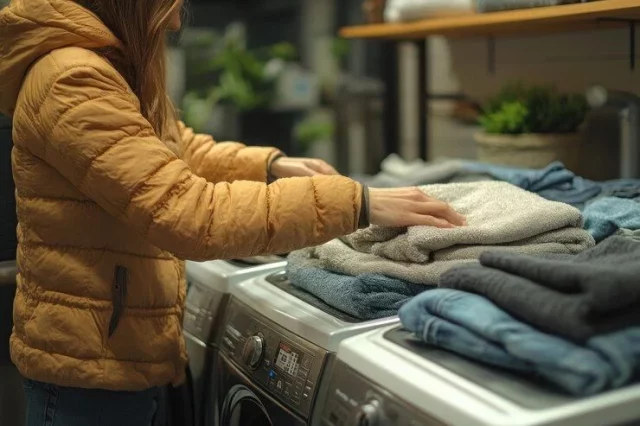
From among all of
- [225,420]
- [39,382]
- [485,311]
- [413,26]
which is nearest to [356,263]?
[485,311]

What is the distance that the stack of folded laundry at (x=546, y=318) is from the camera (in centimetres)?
89

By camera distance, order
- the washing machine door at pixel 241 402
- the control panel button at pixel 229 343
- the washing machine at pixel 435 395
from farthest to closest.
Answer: the control panel button at pixel 229 343 → the washing machine door at pixel 241 402 → the washing machine at pixel 435 395

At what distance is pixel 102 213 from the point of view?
1192 millimetres

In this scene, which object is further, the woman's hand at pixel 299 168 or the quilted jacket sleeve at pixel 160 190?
the woman's hand at pixel 299 168

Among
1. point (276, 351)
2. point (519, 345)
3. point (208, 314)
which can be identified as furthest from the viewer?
point (208, 314)

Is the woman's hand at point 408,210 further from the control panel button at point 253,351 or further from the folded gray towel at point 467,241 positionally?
the control panel button at point 253,351

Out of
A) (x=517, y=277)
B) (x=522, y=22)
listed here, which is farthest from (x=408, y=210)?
(x=522, y=22)

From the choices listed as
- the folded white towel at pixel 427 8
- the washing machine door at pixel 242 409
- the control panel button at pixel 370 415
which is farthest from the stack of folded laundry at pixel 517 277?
the folded white towel at pixel 427 8

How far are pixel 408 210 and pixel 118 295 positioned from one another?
46 centimetres

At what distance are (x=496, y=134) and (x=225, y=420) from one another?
0.99 metres

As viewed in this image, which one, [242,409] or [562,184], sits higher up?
[562,184]

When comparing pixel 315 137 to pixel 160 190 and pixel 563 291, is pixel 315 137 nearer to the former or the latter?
pixel 160 190

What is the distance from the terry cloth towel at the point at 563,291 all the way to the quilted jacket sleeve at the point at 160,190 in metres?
0.23

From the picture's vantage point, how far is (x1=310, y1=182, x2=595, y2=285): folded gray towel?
1.21 metres
